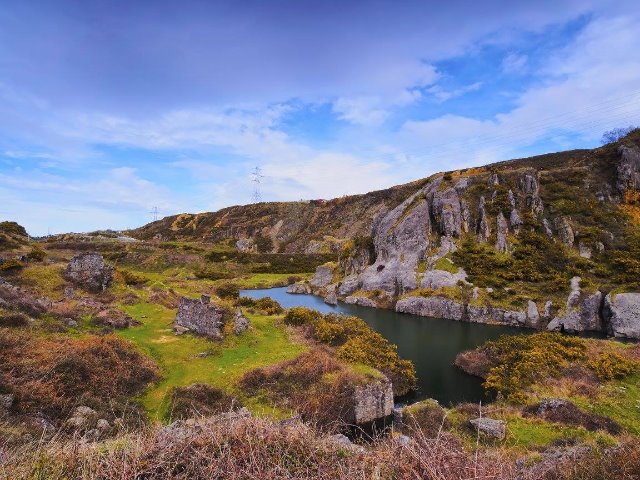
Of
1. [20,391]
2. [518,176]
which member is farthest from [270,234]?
[20,391]

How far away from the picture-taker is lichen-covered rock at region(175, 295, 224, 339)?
93.4 feet

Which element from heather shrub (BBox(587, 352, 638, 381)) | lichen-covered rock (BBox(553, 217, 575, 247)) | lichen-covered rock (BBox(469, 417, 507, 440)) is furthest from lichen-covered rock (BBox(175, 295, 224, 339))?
lichen-covered rock (BBox(553, 217, 575, 247))

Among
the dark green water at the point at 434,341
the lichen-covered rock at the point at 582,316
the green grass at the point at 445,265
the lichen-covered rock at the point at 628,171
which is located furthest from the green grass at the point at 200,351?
the lichen-covered rock at the point at 628,171

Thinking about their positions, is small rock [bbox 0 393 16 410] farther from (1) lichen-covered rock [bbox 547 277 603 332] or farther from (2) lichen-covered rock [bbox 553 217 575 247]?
(2) lichen-covered rock [bbox 553 217 575 247]

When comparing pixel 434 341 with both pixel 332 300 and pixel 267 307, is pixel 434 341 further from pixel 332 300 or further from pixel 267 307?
pixel 332 300

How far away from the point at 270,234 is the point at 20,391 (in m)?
158

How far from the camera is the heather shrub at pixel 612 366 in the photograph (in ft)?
86.6

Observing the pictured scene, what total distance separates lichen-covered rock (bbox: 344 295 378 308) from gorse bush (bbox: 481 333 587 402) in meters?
32.3

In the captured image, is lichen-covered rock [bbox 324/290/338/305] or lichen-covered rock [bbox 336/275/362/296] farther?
lichen-covered rock [bbox 336/275/362/296]

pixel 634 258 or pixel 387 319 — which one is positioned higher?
pixel 634 258

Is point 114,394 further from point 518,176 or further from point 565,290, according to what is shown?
point 518,176

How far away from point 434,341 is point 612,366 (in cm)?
1875

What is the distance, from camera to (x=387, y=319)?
56562 mm

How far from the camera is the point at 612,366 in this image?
27.1m
